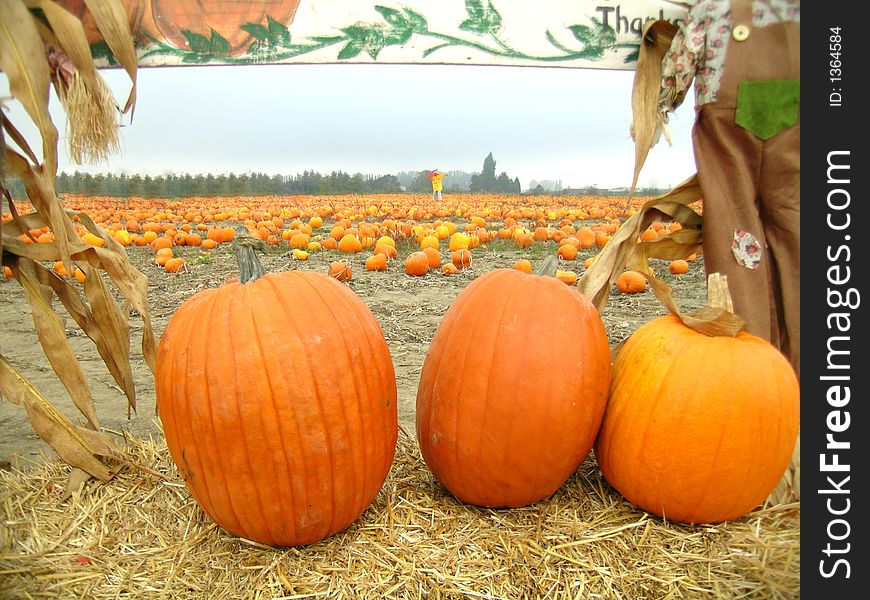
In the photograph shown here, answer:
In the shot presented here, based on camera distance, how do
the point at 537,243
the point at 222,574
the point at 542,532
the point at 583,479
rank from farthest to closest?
the point at 537,243
the point at 583,479
the point at 542,532
the point at 222,574

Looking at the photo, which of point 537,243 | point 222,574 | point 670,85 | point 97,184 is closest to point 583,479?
point 222,574

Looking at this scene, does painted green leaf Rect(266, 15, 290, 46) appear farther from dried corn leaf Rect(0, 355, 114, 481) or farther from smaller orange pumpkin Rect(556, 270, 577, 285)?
smaller orange pumpkin Rect(556, 270, 577, 285)

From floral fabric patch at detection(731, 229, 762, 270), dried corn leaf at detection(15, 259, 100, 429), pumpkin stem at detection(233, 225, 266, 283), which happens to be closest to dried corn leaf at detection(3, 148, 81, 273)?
dried corn leaf at detection(15, 259, 100, 429)

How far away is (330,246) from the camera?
5934 mm

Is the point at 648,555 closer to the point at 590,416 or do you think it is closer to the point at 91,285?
the point at 590,416

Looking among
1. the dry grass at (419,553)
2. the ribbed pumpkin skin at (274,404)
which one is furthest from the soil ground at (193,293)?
the ribbed pumpkin skin at (274,404)

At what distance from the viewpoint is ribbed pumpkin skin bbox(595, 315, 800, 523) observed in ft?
4.83

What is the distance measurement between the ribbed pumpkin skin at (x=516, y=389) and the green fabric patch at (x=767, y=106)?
802mm

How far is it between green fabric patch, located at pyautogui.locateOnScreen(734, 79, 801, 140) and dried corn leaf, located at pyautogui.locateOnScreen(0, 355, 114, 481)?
238 cm

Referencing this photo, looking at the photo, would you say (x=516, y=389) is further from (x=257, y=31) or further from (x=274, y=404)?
(x=257, y=31)

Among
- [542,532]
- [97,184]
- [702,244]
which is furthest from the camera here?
[97,184]

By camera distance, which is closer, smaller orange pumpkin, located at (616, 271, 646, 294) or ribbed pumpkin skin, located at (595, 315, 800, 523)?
ribbed pumpkin skin, located at (595, 315, 800, 523)

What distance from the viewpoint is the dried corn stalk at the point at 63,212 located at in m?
1.49
